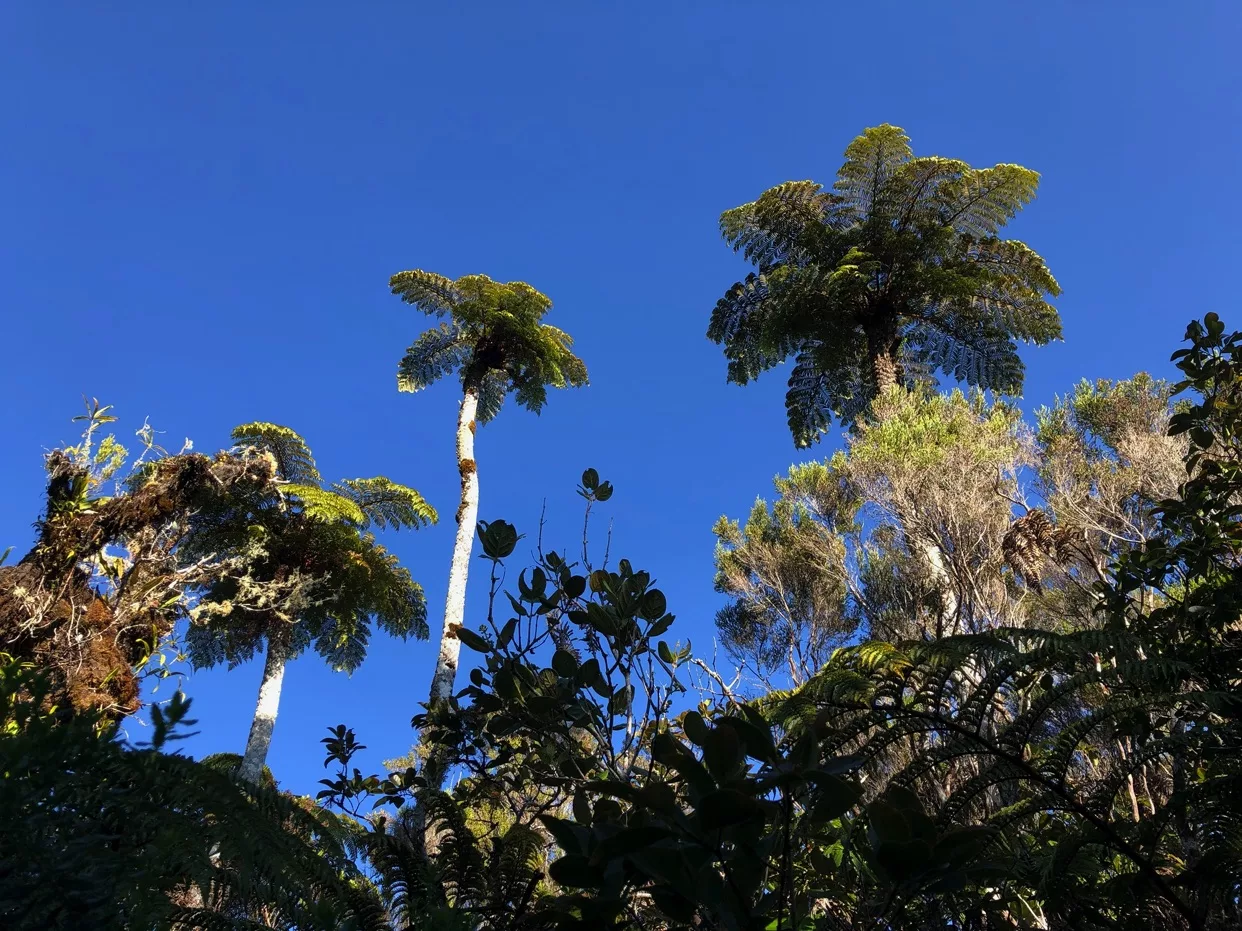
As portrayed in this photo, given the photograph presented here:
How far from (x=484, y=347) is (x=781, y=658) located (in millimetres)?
6979

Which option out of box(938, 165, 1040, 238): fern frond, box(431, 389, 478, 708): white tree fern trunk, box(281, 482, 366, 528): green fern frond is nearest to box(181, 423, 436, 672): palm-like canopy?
box(281, 482, 366, 528): green fern frond

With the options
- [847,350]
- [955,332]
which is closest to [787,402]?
[847,350]

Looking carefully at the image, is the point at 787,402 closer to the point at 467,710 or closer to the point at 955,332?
the point at 955,332

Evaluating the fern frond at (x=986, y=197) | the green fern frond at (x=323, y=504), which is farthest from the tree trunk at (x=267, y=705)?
the fern frond at (x=986, y=197)

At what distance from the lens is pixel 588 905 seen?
0.87 m

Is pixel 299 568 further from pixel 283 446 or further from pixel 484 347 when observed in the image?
pixel 484 347

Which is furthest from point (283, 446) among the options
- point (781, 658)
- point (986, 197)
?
point (986, 197)

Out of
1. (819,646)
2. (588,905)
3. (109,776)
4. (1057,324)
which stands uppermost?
(1057,324)

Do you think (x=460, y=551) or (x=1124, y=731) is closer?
(x=1124, y=731)

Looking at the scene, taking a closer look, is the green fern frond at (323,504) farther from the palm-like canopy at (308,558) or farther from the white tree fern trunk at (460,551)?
the white tree fern trunk at (460,551)

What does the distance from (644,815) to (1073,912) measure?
1.60 metres

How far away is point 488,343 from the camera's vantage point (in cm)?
1254

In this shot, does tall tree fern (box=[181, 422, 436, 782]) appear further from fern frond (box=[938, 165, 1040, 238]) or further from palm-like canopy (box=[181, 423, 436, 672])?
fern frond (box=[938, 165, 1040, 238])

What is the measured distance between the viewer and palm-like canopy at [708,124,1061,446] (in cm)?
1066
